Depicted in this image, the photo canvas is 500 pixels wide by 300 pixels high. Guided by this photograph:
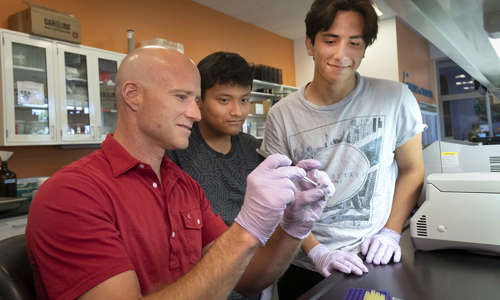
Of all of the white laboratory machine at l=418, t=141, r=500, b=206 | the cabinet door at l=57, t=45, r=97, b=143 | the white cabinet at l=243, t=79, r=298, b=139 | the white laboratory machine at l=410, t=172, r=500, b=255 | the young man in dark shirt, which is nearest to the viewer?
the white laboratory machine at l=410, t=172, r=500, b=255

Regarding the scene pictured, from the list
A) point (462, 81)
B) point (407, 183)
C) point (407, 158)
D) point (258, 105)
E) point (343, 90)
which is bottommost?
point (407, 183)

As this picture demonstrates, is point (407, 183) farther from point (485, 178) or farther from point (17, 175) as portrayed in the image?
point (17, 175)

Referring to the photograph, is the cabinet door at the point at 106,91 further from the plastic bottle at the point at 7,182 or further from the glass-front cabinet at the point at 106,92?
the plastic bottle at the point at 7,182

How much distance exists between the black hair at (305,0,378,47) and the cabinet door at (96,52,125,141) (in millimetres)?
2620

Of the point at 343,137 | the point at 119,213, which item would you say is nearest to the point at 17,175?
the point at 119,213

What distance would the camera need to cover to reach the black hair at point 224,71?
150cm

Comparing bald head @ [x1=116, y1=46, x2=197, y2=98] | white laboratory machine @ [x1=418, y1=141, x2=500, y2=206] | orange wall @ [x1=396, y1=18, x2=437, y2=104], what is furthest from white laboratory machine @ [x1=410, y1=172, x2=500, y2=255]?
orange wall @ [x1=396, y1=18, x2=437, y2=104]

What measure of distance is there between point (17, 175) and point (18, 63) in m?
0.99

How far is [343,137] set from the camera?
4.54ft

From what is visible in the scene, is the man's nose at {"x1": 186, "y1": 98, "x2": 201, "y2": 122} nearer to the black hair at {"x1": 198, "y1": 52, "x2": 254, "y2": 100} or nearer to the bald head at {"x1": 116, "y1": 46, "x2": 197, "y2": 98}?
the bald head at {"x1": 116, "y1": 46, "x2": 197, "y2": 98}

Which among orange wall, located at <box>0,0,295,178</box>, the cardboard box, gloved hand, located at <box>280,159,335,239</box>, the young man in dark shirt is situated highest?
orange wall, located at <box>0,0,295,178</box>

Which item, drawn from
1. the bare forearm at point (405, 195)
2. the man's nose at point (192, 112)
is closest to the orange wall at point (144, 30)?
the man's nose at point (192, 112)

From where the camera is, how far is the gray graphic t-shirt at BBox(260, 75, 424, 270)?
4.44ft

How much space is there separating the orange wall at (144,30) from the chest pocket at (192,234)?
2773 millimetres
